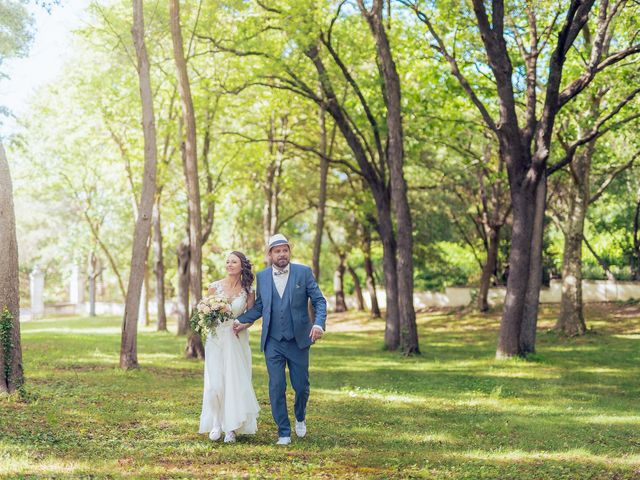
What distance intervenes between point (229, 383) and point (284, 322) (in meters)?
0.96

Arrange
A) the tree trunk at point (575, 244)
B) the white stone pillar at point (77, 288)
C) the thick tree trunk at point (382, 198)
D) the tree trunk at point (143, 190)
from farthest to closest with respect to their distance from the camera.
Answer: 1. the white stone pillar at point (77, 288)
2. the tree trunk at point (575, 244)
3. the thick tree trunk at point (382, 198)
4. the tree trunk at point (143, 190)

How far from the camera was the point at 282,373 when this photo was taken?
9.00 m

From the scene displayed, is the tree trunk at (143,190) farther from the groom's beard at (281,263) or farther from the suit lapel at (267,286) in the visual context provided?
the groom's beard at (281,263)

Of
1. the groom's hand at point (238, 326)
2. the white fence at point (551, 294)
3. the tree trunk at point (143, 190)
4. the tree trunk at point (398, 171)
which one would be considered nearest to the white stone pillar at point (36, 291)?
the white fence at point (551, 294)

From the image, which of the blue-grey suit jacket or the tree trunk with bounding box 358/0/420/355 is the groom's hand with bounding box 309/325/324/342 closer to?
the blue-grey suit jacket

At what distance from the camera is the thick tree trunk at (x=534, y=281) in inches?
782

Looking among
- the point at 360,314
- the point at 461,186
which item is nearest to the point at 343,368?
the point at 461,186

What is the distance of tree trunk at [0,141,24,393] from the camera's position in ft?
37.2

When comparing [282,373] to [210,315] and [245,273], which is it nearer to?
[210,315]

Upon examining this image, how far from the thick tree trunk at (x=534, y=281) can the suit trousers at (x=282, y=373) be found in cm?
1182

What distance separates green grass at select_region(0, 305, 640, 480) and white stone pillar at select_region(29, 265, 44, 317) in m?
32.7

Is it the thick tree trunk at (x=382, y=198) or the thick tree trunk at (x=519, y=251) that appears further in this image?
the thick tree trunk at (x=382, y=198)

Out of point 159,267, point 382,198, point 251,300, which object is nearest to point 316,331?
point 251,300

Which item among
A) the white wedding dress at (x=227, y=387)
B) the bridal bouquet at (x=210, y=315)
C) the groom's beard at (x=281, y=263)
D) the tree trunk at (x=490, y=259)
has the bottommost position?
the white wedding dress at (x=227, y=387)
